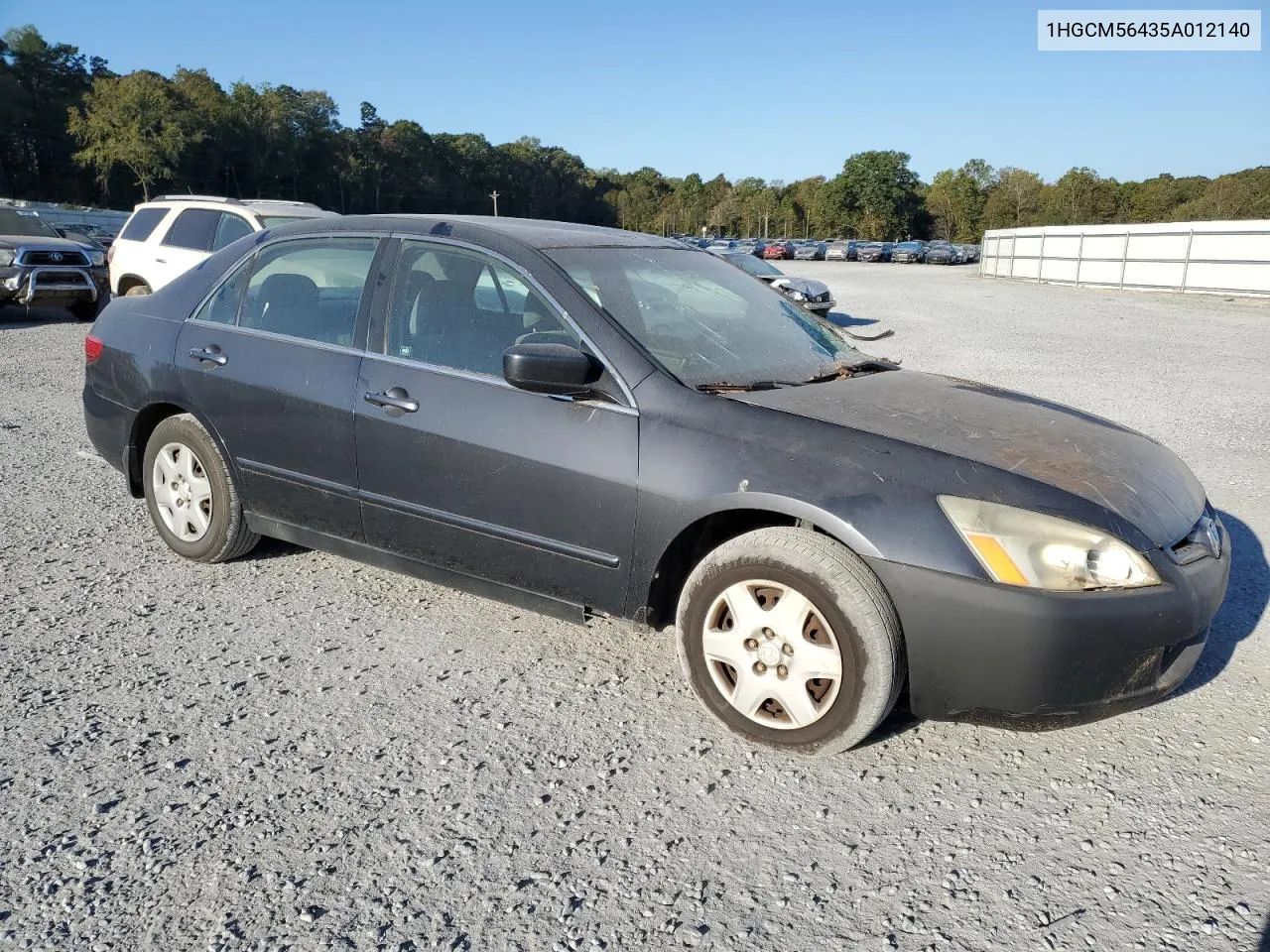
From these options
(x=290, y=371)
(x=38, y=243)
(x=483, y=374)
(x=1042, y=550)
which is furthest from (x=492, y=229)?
(x=38, y=243)

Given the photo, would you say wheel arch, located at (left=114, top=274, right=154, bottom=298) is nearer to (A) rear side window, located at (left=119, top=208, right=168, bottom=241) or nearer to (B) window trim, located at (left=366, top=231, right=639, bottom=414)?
(A) rear side window, located at (left=119, top=208, right=168, bottom=241)

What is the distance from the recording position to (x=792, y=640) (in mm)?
2904

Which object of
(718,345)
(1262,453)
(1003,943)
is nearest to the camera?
(1003,943)

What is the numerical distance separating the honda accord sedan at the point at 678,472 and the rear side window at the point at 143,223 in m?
7.76

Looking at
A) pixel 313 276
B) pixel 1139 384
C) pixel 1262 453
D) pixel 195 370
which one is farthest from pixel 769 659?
pixel 1139 384

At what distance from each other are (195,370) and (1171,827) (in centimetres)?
398

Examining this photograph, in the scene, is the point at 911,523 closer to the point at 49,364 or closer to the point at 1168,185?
the point at 49,364

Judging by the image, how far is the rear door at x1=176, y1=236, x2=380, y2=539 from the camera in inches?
149

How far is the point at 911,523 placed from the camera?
275 centimetres

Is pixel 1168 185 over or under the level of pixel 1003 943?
over

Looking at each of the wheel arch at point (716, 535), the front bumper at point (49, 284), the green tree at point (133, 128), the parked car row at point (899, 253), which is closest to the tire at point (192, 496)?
the wheel arch at point (716, 535)

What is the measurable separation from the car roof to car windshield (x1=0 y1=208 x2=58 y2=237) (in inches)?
545

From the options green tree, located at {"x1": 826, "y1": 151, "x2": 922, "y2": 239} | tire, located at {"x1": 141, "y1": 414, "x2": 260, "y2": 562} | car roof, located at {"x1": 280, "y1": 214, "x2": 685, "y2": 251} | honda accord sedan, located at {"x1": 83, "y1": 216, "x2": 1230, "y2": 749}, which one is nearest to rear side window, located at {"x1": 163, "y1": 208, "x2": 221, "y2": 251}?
honda accord sedan, located at {"x1": 83, "y1": 216, "x2": 1230, "y2": 749}

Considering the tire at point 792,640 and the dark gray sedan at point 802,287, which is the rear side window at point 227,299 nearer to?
the tire at point 792,640
